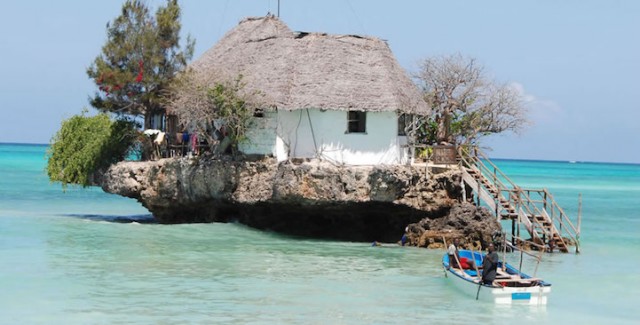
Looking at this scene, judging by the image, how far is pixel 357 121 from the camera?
121 feet

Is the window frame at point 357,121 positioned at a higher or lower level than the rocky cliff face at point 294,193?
higher

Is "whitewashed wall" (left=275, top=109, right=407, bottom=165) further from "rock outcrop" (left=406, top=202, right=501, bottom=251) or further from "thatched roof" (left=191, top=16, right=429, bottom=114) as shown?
"rock outcrop" (left=406, top=202, right=501, bottom=251)

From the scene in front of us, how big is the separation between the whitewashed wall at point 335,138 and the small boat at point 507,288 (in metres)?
10.0

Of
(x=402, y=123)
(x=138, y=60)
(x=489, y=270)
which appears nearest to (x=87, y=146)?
(x=138, y=60)

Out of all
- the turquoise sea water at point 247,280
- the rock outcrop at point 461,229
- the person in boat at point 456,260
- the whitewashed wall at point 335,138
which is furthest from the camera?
the whitewashed wall at point 335,138

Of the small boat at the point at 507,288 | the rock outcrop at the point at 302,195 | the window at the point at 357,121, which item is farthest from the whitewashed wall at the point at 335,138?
the small boat at the point at 507,288

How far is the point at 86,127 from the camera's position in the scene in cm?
4294

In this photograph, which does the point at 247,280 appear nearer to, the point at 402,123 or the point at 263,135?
the point at 263,135

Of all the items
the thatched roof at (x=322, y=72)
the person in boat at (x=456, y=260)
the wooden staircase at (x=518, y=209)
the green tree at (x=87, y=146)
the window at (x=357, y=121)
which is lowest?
the person in boat at (x=456, y=260)

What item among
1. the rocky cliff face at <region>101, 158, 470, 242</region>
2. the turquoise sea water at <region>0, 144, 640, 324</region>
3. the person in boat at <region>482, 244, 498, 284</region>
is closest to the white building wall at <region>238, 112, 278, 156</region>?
the rocky cliff face at <region>101, 158, 470, 242</region>

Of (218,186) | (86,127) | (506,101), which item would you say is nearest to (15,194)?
(86,127)

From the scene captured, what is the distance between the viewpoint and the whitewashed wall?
36312mm

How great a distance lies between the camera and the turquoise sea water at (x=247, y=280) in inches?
925

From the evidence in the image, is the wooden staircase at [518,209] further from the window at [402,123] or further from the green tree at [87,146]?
the green tree at [87,146]
